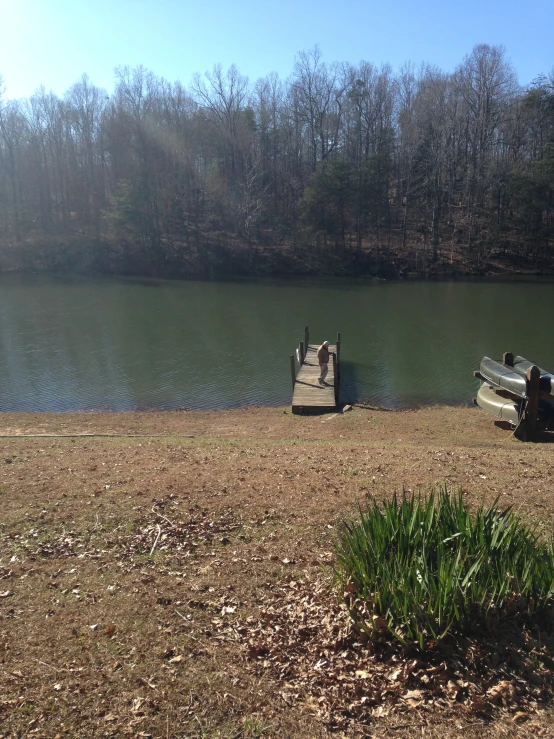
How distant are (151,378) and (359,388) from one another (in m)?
8.37

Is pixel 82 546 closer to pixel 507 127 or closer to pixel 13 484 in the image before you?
pixel 13 484

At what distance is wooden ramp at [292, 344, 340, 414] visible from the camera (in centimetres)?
1861

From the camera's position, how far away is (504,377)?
1705 centimetres

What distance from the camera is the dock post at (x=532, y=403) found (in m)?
15.1

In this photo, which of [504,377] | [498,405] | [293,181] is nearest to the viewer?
[498,405]

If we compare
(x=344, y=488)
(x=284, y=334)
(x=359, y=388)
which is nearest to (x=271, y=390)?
(x=359, y=388)

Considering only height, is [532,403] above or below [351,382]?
above

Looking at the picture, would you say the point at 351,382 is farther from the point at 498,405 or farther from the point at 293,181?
the point at 293,181

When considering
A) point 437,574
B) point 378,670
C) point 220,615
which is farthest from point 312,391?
point 378,670

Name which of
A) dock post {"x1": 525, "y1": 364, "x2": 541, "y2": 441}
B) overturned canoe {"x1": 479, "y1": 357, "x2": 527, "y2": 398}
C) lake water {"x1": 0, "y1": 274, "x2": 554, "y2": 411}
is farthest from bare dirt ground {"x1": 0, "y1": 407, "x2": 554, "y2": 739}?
lake water {"x1": 0, "y1": 274, "x2": 554, "y2": 411}

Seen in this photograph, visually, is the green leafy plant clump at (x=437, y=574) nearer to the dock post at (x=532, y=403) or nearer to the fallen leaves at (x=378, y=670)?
the fallen leaves at (x=378, y=670)

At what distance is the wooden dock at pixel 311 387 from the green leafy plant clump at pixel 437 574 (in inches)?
520

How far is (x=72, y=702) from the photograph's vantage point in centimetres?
419

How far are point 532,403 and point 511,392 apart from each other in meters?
1.59
